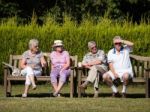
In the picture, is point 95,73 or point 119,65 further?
point 119,65

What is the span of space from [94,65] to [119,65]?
567 millimetres

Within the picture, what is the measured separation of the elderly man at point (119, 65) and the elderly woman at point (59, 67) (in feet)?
3.10

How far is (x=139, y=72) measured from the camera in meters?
16.3

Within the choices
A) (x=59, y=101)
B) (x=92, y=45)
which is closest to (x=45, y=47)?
(x=92, y=45)

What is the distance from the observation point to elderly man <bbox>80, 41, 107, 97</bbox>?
575 inches

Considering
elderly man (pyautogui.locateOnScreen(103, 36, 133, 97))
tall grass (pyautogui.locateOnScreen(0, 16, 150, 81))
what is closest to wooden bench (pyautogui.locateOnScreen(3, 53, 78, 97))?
elderly man (pyautogui.locateOnScreen(103, 36, 133, 97))

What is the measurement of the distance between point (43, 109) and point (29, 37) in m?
7.89

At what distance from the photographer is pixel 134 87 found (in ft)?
61.7

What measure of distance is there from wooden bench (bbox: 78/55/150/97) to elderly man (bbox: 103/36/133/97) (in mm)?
277

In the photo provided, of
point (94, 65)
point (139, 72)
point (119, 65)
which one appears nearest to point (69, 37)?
point (139, 72)

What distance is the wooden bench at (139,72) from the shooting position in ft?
47.9

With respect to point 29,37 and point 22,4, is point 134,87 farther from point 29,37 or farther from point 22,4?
point 22,4

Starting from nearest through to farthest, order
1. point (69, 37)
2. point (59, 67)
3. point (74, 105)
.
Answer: point (74, 105), point (59, 67), point (69, 37)

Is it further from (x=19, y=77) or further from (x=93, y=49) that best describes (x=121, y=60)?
(x=19, y=77)
